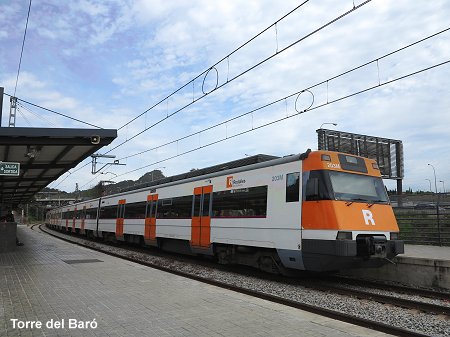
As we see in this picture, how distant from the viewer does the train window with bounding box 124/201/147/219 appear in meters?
18.4

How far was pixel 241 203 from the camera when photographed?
11375mm

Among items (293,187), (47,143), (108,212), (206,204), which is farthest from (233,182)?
(108,212)

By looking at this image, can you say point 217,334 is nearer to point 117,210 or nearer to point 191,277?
point 191,277

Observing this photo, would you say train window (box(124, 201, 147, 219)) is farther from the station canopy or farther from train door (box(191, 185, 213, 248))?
train door (box(191, 185, 213, 248))

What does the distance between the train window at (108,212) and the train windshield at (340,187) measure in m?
15.6

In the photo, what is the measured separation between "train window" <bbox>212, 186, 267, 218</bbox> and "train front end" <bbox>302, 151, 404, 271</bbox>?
1.59 meters

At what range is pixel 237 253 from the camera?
38.3ft

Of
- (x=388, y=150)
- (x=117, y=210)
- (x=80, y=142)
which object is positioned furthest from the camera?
(x=388, y=150)

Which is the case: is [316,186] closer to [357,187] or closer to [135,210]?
[357,187]

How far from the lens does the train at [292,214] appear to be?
8.76 meters

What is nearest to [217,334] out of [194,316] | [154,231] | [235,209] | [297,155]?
[194,316]

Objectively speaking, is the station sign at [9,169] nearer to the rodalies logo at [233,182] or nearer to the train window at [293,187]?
the rodalies logo at [233,182]

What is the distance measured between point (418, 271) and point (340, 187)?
2.95m

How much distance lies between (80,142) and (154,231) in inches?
229
